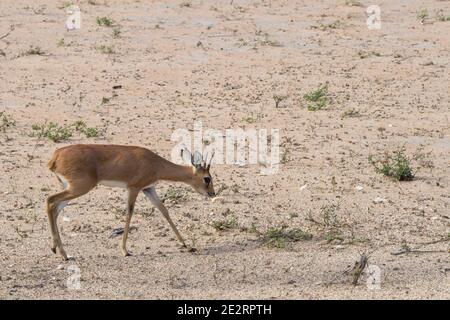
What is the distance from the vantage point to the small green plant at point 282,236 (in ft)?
29.2

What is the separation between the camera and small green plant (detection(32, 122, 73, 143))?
11.7 meters

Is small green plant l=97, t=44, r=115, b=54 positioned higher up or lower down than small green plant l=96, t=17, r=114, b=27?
lower down

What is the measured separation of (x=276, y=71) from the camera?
48.2ft

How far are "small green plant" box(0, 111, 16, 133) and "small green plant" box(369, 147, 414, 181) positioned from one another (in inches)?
168

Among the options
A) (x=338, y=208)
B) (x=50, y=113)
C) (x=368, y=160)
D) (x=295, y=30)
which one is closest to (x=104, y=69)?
(x=50, y=113)

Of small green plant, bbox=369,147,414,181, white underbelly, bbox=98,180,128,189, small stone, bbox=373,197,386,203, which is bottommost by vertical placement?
small stone, bbox=373,197,386,203

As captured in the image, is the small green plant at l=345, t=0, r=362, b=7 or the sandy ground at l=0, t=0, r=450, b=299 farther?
the small green plant at l=345, t=0, r=362, b=7

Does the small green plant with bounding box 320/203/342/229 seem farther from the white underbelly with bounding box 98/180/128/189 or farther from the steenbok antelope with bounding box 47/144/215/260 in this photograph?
the white underbelly with bounding box 98/180/128/189

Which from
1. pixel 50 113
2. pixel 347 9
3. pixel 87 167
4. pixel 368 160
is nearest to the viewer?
pixel 87 167

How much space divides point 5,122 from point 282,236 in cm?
457

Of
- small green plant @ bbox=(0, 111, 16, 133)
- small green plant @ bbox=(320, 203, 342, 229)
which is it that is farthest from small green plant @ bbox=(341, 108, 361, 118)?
small green plant @ bbox=(0, 111, 16, 133)

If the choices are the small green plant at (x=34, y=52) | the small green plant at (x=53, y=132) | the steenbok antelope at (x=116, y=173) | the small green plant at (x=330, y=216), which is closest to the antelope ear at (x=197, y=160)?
the steenbok antelope at (x=116, y=173)
